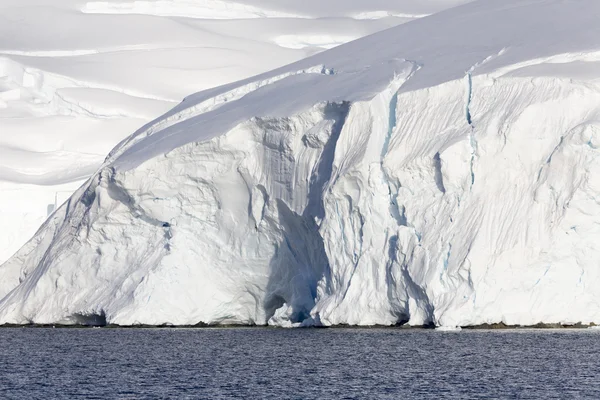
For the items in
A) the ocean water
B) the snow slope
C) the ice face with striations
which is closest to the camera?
the ocean water

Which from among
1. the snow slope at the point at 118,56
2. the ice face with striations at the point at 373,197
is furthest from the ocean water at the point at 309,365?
the snow slope at the point at 118,56

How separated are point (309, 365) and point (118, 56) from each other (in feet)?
200

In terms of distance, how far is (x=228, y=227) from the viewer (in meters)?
38.5

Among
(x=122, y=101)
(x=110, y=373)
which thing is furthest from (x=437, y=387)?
(x=122, y=101)

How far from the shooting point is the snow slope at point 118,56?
2950 inches

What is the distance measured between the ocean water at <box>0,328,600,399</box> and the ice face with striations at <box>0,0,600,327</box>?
1399 mm

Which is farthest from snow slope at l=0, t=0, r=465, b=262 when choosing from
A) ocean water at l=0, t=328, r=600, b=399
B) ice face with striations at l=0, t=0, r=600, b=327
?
ocean water at l=0, t=328, r=600, b=399

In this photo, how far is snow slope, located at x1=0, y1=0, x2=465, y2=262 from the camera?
246ft

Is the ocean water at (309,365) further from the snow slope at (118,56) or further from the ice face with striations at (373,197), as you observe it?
the snow slope at (118,56)

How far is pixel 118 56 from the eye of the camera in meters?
85.9

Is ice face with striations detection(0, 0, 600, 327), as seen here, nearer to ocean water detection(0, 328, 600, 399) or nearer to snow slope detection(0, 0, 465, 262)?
ocean water detection(0, 328, 600, 399)

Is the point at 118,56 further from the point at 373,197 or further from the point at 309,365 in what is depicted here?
the point at 309,365

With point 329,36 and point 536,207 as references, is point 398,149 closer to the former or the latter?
point 536,207

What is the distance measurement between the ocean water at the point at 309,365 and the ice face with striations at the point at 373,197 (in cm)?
140
